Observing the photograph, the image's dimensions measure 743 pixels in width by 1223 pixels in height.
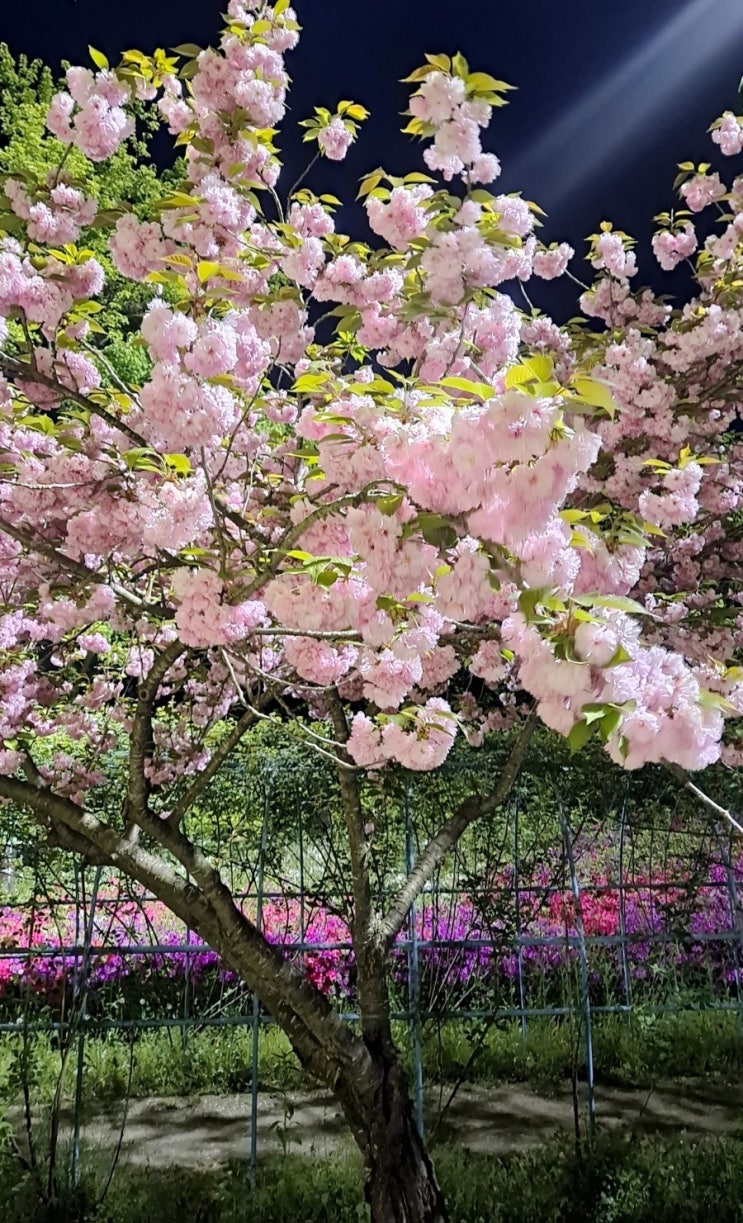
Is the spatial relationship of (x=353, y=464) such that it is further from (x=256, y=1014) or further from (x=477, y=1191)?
(x=477, y=1191)

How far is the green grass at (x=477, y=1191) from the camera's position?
268 cm

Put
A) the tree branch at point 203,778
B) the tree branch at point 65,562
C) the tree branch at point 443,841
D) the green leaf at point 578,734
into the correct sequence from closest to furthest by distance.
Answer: the green leaf at point 578,734, the tree branch at point 65,562, the tree branch at point 203,778, the tree branch at point 443,841

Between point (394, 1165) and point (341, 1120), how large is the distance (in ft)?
4.43

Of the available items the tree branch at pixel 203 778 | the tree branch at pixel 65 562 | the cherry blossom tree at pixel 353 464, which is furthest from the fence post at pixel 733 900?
the tree branch at pixel 65 562

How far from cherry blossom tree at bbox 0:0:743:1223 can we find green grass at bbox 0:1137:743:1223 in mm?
561

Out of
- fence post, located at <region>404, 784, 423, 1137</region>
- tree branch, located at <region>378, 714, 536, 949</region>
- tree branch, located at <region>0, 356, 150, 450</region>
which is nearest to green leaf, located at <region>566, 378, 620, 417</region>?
tree branch, located at <region>0, 356, 150, 450</region>

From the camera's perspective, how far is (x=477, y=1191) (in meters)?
2.81

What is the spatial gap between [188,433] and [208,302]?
25 cm

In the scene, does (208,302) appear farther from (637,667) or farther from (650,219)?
(650,219)

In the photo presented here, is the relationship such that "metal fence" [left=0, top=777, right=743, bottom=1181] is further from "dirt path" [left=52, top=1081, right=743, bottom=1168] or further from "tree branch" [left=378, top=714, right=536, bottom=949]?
"tree branch" [left=378, top=714, right=536, bottom=949]

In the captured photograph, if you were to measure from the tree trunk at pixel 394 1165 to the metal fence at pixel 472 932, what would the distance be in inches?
33.3

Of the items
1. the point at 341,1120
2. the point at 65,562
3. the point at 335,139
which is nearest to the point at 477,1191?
the point at 341,1120

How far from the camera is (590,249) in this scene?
3359 millimetres

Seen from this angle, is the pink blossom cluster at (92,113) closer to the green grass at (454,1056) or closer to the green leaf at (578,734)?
the green leaf at (578,734)
